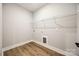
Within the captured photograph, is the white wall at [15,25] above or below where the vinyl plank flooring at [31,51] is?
above

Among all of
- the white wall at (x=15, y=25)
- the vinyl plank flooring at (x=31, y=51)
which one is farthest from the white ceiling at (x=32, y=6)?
the vinyl plank flooring at (x=31, y=51)

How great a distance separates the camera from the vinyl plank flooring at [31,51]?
1.28 metres

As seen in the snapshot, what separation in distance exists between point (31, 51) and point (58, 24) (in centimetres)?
54

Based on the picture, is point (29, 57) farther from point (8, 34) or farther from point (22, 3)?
point (22, 3)

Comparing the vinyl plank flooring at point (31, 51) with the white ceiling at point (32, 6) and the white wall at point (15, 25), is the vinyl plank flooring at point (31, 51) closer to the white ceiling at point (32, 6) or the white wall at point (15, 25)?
the white wall at point (15, 25)

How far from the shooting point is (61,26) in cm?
131

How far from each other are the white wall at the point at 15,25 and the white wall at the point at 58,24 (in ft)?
0.38

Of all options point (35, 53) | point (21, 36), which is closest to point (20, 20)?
point (21, 36)

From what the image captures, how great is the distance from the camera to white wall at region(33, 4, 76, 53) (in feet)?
4.25

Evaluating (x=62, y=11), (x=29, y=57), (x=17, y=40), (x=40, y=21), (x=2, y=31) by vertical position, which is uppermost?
(x=62, y=11)

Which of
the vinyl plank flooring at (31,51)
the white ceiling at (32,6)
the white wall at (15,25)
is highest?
the white ceiling at (32,6)

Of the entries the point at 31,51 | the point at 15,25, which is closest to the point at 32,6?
the point at 15,25

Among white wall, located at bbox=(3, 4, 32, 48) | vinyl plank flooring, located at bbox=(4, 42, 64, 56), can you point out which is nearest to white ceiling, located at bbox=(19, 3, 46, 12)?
white wall, located at bbox=(3, 4, 32, 48)

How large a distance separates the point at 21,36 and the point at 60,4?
0.72 meters
